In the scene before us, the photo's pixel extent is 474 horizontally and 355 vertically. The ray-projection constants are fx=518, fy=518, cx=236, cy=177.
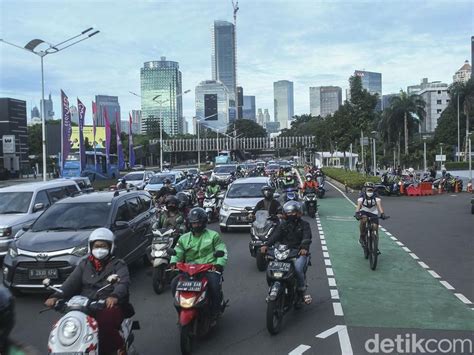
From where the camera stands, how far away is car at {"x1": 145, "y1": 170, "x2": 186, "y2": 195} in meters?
25.5

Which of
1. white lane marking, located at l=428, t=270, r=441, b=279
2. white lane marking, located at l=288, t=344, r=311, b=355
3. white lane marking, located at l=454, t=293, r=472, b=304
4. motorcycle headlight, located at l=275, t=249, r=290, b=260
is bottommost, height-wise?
white lane marking, located at l=428, t=270, r=441, b=279

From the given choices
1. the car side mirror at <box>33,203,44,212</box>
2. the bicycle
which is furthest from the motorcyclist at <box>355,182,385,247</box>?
the car side mirror at <box>33,203,44,212</box>

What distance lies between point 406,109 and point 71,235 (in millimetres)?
62520

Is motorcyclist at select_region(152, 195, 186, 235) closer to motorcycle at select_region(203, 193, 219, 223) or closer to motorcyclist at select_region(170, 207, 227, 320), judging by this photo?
motorcyclist at select_region(170, 207, 227, 320)

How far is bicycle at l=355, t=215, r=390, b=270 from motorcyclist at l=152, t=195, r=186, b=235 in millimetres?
3720

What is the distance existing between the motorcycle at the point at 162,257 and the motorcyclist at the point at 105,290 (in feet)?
10.9

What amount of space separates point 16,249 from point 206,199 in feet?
35.1

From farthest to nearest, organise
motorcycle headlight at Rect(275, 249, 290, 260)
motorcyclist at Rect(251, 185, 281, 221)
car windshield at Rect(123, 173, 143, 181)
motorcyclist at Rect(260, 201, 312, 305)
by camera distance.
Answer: car windshield at Rect(123, 173, 143, 181) < motorcyclist at Rect(251, 185, 281, 221) < motorcyclist at Rect(260, 201, 312, 305) < motorcycle headlight at Rect(275, 249, 290, 260)

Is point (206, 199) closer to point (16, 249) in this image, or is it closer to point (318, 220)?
point (318, 220)

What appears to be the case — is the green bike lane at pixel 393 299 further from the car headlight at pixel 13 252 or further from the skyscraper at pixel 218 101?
the skyscraper at pixel 218 101

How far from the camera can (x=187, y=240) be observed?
652 centimetres

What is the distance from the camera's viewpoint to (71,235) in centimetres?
840

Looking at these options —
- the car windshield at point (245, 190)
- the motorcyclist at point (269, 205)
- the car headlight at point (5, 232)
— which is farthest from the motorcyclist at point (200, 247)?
the car windshield at point (245, 190)

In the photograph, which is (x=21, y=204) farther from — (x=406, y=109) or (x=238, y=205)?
(x=406, y=109)
